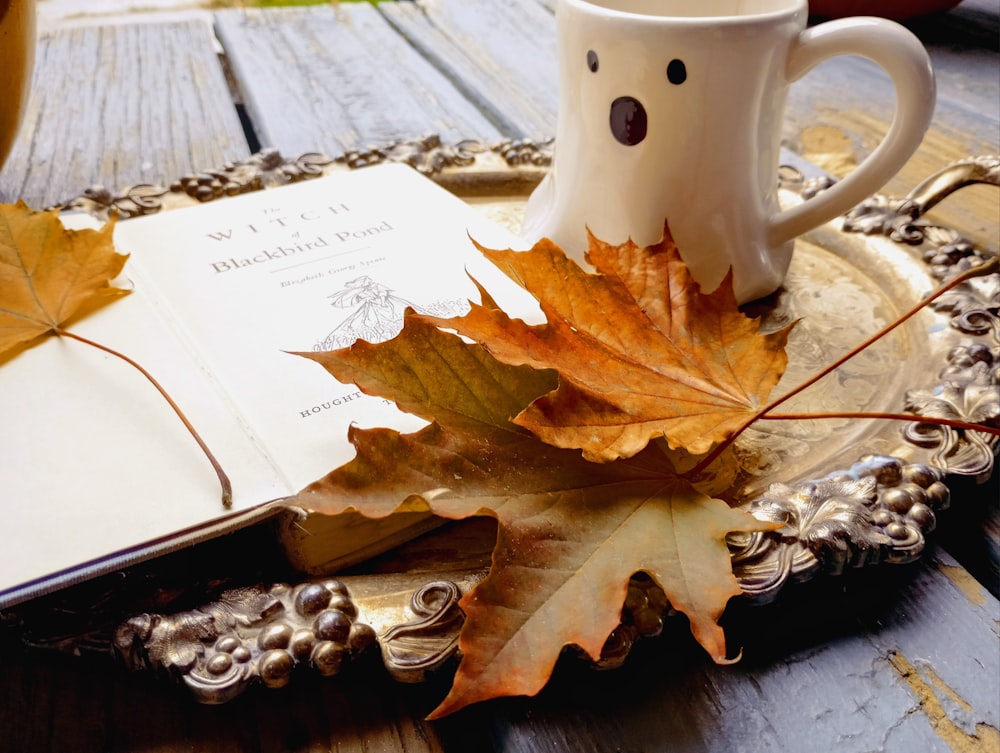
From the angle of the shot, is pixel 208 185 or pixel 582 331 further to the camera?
pixel 208 185

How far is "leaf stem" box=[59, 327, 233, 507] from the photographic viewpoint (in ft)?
A: 0.94

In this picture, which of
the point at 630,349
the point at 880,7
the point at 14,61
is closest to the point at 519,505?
the point at 630,349

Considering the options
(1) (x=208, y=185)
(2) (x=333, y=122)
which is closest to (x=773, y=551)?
(1) (x=208, y=185)

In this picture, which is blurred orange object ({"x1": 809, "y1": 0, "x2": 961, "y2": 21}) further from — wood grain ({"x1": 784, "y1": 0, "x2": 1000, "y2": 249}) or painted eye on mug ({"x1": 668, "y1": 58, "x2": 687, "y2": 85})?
painted eye on mug ({"x1": 668, "y1": 58, "x2": 687, "y2": 85})

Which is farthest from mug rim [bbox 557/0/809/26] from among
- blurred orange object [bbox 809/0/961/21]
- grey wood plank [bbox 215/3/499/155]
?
blurred orange object [bbox 809/0/961/21]

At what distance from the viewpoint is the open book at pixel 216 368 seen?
281mm

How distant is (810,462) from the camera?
0.35 meters

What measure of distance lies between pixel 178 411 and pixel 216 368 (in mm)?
41

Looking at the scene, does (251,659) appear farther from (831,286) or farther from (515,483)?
(831,286)

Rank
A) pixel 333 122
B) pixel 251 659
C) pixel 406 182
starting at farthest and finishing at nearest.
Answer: pixel 333 122
pixel 406 182
pixel 251 659

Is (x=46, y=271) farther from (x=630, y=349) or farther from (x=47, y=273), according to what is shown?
(x=630, y=349)

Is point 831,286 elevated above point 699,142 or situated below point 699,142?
below

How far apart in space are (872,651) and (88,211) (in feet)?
1.69

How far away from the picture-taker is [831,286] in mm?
494
